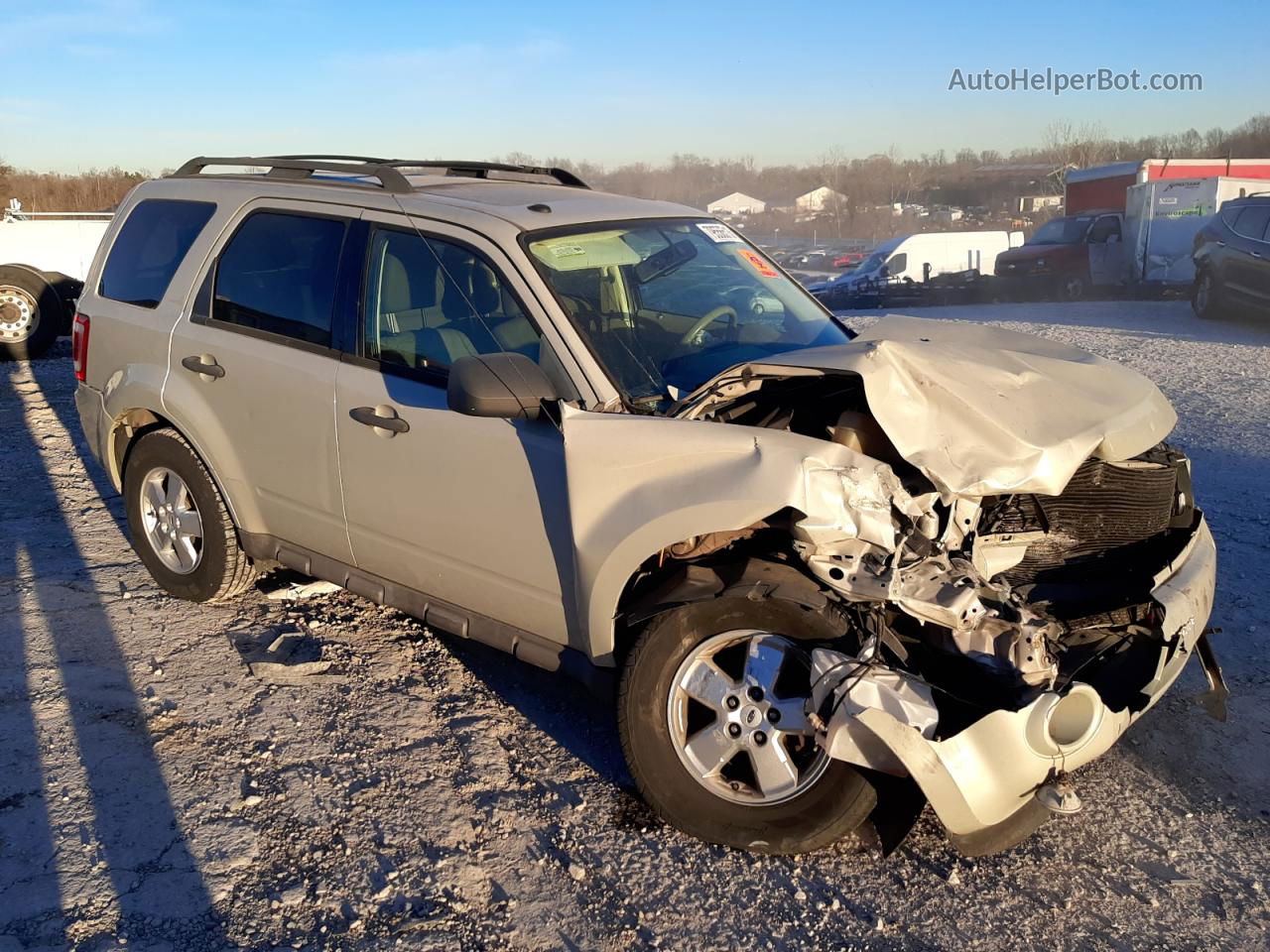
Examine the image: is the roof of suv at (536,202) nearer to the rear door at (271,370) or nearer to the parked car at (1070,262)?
the rear door at (271,370)

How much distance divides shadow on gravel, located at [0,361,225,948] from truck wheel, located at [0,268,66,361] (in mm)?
7158

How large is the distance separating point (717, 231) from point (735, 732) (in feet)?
7.99

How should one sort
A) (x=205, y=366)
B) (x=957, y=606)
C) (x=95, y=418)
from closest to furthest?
(x=957, y=606) < (x=205, y=366) < (x=95, y=418)

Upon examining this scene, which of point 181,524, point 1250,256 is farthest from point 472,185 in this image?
point 1250,256

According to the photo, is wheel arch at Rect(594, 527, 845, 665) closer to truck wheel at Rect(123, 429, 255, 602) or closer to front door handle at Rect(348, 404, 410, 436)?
front door handle at Rect(348, 404, 410, 436)

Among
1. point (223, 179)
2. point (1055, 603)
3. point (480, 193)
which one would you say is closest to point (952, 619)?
point (1055, 603)

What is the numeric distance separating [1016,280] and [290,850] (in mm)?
21608

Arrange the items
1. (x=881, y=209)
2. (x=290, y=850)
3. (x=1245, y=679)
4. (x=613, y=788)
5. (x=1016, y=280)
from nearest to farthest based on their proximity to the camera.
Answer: (x=290, y=850), (x=613, y=788), (x=1245, y=679), (x=1016, y=280), (x=881, y=209)

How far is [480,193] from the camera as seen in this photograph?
4.52 m

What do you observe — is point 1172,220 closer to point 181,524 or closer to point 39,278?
point 39,278

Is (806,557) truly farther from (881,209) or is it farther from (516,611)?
(881,209)

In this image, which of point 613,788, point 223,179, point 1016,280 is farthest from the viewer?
point 1016,280

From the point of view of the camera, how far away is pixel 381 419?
4027mm

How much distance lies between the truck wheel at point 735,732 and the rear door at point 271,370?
Result: 1648 mm
